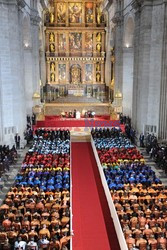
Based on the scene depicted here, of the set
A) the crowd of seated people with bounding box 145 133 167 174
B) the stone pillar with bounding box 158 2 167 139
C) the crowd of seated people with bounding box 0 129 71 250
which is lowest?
the crowd of seated people with bounding box 0 129 71 250

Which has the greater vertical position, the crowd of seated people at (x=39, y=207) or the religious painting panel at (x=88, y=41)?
the religious painting panel at (x=88, y=41)

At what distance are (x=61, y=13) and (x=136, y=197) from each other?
37.2m

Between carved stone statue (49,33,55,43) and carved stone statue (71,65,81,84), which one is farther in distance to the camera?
carved stone statue (71,65,81,84)

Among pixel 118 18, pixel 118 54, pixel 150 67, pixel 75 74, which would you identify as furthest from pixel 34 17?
pixel 150 67

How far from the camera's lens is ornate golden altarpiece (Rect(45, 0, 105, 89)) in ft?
147

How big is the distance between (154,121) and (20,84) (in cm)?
1142

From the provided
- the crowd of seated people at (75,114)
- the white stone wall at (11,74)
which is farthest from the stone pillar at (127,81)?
the white stone wall at (11,74)

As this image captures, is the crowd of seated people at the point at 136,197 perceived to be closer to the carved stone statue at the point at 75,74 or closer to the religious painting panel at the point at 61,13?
the carved stone statue at the point at 75,74

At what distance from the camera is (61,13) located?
45.2 m

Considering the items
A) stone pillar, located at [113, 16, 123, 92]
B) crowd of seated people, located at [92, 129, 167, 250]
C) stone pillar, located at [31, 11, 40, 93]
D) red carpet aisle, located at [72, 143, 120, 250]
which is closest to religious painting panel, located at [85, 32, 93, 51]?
stone pillar, located at [113, 16, 123, 92]

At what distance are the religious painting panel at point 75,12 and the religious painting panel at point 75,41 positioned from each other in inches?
79.5

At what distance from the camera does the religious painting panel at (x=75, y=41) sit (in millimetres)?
45469

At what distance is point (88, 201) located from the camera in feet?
50.9

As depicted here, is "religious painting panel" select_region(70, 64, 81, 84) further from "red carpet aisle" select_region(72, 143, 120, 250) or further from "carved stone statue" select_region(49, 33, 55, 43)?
"red carpet aisle" select_region(72, 143, 120, 250)
